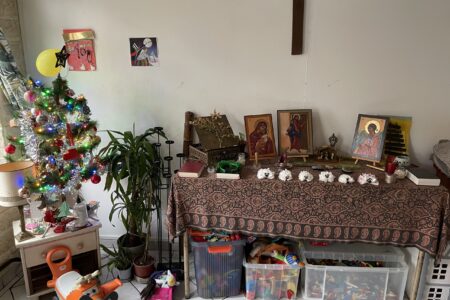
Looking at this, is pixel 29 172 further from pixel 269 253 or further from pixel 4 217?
pixel 269 253

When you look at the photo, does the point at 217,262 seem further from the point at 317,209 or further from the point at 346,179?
the point at 346,179

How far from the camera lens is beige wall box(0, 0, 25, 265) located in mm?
2316

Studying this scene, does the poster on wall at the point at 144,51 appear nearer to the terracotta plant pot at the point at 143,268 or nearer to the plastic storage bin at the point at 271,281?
the terracotta plant pot at the point at 143,268

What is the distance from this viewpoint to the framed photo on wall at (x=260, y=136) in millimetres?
2246

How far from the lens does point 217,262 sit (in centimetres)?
213

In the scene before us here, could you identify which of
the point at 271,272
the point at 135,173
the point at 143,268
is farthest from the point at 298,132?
the point at 143,268

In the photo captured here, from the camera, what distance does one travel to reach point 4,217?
2383mm

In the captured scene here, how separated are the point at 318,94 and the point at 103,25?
1.55 meters

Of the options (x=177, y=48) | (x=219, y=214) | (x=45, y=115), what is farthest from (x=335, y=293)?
(x=45, y=115)

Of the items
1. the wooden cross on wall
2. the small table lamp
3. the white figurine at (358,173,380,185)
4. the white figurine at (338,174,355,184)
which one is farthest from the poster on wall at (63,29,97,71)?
the white figurine at (358,173,380,185)

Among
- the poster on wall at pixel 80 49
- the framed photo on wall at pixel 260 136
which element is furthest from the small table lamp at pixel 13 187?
the framed photo on wall at pixel 260 136

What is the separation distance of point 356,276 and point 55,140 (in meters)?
2.01

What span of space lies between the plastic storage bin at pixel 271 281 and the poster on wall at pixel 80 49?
1.75 meters

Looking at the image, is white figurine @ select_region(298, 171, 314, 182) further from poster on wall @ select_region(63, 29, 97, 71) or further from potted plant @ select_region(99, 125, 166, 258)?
poster on wall @ select_region(63, 29, 97, 71)
